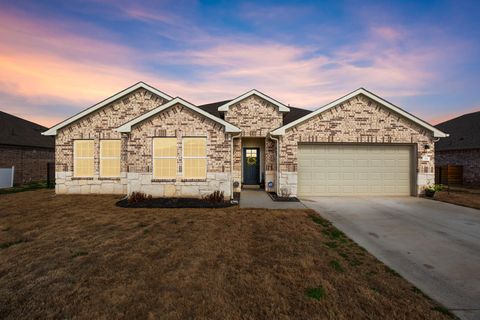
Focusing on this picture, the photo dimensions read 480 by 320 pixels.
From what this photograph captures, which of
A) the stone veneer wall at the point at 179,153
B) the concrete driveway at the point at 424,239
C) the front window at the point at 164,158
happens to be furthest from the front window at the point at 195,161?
the concrete driveway at the point at 424,239

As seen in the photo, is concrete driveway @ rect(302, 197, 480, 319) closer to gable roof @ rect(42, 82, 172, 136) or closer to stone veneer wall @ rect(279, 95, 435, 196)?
stone veneer wall @ rect(279, 95, 435, 196)

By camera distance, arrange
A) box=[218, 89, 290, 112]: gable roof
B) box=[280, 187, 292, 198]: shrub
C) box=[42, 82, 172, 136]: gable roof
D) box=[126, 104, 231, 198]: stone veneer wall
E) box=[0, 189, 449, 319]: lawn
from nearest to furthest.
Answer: box=[0, 189, 449, 319]: lawn, box=[126, 104, 231, 198]: stone veneer wall, box=[280, 187, 292, 198]: shrub, box=[42, 82, 172, 136]: gable roof, box=[218, 89, 290, 112]: gable roof

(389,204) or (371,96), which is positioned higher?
(371,96)

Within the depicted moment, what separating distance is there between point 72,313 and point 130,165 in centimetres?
858

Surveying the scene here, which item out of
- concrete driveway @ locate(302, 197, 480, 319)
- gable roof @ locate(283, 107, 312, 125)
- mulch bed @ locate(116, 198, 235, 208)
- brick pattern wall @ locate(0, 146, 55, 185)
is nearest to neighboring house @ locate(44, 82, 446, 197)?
mulch bed @ locate(116, 198, 235, 208)

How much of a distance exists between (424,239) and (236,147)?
10.1 m

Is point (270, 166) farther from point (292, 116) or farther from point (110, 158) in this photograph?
point (110, 158)

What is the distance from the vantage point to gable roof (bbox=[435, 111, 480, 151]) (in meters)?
18.2

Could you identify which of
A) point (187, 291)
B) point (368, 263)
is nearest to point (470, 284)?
point (368, 263)

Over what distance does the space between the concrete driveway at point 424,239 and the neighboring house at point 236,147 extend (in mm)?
1745

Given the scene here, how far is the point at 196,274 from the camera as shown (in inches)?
157

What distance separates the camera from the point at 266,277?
3863mm

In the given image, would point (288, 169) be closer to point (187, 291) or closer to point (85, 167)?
point (187, 291)

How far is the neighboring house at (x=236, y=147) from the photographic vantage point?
35.5ft
